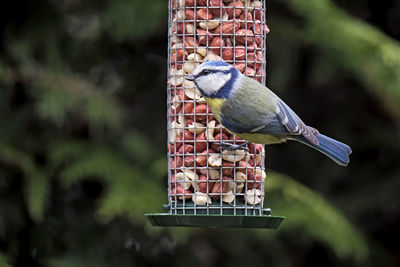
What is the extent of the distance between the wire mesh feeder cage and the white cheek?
1.24 ft

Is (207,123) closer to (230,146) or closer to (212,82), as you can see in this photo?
(230,146)

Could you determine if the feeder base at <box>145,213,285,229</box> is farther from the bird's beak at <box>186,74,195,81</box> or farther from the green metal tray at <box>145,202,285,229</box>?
the bird's beak at <box>186,74,195,81</box>

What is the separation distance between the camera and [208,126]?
4.84 meters

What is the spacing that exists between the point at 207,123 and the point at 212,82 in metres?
0.46

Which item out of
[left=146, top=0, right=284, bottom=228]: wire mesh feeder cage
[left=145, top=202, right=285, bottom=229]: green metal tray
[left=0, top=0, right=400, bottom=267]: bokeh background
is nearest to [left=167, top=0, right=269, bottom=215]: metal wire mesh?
[left=146, top=0, right=284, bottom=228]: wire mesh feeder cage

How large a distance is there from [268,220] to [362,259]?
96.1 inches

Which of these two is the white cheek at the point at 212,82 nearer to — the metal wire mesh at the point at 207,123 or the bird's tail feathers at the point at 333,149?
the metal wire mesh at the point at 207,123

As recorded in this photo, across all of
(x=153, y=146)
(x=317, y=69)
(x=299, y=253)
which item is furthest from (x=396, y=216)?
(x=153, y=146)

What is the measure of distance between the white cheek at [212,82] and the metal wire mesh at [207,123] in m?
0.38

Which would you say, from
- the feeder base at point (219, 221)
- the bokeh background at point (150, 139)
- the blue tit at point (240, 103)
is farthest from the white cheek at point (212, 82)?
the bokeh background at point (150, 139)

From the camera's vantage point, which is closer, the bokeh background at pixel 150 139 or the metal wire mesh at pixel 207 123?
the metal wire mesh at pixel 207 123

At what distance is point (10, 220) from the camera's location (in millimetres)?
6469

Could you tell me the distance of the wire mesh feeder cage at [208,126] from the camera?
4777 mm

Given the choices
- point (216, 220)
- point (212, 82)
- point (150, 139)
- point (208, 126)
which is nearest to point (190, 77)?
point (212, 82)
